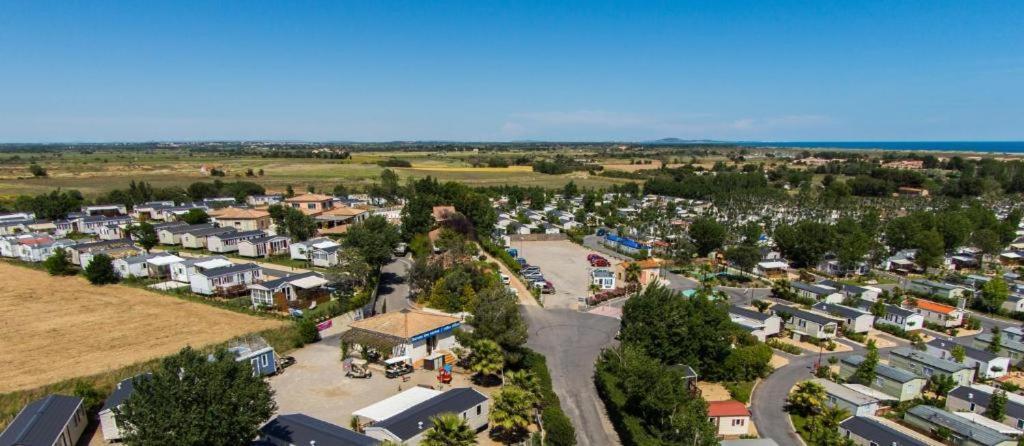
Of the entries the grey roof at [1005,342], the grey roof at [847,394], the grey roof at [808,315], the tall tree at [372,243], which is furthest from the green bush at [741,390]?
the tall tree at [372,243]

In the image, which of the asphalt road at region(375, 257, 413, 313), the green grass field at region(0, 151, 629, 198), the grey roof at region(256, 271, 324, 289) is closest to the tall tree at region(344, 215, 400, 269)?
the asphalt road at region(375, 257, 413, 313)

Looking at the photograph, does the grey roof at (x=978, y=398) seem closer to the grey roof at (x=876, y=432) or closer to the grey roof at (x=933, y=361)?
the grey roof at (x=933, y=361)

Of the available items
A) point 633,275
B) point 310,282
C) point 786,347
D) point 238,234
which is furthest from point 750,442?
point 238,234

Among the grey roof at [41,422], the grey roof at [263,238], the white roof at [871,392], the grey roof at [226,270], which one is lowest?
the white roof at [871,392]

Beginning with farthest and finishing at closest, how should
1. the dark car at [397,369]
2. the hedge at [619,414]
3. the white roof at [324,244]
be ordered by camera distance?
the white roof at [324,244] → the dark car at [397,369] → the hedge at [619,414]

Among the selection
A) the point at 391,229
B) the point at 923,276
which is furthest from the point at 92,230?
the point at 923,276

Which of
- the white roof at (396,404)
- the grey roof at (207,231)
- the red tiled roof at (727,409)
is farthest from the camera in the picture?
the grey roof at (207,231)
